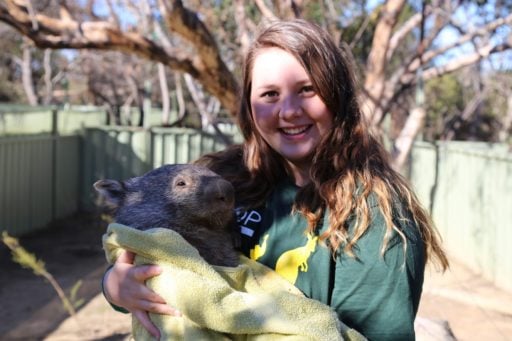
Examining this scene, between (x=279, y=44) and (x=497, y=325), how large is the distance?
4.89 metres

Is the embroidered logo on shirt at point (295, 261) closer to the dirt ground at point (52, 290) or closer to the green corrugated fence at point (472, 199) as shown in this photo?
the dirt ground at point (52, 290)

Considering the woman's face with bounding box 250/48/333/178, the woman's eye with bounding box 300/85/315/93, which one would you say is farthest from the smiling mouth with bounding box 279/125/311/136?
the woman's eye with bounding box 300/85/315/93

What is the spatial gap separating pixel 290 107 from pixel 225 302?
0.69m

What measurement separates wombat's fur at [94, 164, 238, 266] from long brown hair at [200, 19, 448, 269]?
0.34ft

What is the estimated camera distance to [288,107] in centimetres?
Result: 201

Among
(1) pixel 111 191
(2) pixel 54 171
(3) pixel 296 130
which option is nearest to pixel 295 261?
(3) pixel 296 130

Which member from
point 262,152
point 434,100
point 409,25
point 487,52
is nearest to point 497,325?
point 487,52

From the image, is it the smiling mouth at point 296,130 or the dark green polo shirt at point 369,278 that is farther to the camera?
the smiling mouth at point 296,130

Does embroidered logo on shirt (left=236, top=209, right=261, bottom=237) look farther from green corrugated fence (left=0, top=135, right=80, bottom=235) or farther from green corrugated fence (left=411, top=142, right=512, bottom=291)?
green corrugated fence (left=0, top=135, right=80, bottom=235)

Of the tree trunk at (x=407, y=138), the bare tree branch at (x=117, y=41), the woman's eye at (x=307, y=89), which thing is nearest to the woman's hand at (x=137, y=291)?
the woman's eye at (x=307, y=89)

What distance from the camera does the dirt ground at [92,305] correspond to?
5.63 metres

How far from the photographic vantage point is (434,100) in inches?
755

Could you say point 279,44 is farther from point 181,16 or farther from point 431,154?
point 431,154

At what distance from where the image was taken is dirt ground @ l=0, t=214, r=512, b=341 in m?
5.63
